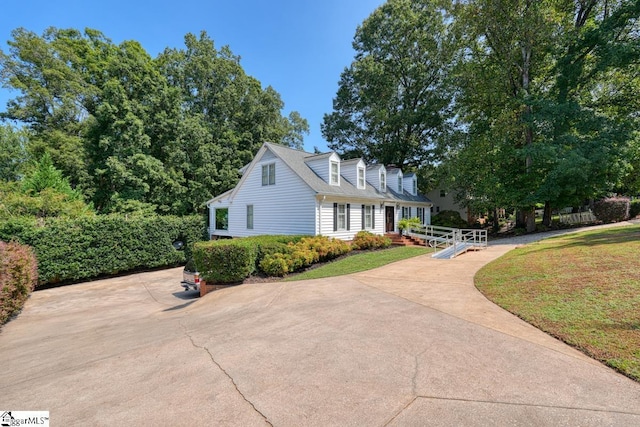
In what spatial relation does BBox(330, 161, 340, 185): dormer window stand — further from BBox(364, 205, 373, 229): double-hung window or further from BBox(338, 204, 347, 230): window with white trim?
BBox(364, 205, 373, 229): double-hung window

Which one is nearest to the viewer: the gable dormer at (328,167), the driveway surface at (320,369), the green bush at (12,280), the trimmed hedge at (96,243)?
the driveway surface at (320,369)

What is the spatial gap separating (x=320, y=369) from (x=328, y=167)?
1456cm

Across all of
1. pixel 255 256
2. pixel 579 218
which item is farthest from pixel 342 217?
pixel 579 218

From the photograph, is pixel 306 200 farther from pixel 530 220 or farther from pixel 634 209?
pixel 634 209

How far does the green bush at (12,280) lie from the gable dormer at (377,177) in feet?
61.8

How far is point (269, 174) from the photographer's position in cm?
1814

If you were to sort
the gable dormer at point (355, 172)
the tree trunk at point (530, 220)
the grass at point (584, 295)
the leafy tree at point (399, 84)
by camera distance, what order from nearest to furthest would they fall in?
the grass at point (584, 295)
the gable dormer at point (355, 172)
the tree trunk at point (530, 220)
the leafy tree at point (399, 84)

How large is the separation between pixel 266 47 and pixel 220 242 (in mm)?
14643

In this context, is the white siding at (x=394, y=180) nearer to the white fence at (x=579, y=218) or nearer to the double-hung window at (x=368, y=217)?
the double-hung window at (x=368, y=217)

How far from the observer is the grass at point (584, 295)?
387cm

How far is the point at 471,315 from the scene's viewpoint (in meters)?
5.51

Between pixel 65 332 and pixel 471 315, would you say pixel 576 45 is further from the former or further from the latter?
pixel 65 332

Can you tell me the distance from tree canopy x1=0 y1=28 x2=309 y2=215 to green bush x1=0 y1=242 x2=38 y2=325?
13.3 metres

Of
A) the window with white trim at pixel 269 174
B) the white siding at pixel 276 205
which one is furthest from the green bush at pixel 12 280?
the window with white trim at pixel 269 174
